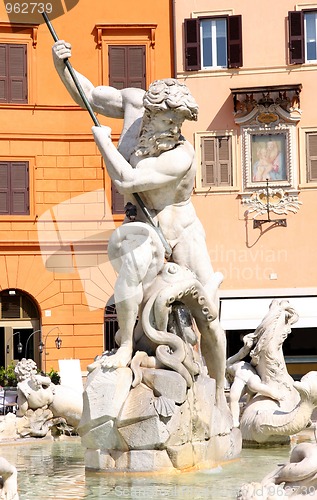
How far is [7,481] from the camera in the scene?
15.5 ft

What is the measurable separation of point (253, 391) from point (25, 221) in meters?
22.2

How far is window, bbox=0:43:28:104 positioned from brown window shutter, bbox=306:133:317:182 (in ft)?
23.9

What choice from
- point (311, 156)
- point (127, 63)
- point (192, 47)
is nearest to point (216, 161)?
point (311, 156)

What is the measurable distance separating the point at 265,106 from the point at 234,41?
1843mm

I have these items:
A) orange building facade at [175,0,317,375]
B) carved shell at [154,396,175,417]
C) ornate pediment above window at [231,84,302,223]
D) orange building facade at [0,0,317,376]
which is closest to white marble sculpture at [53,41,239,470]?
carved shell at [154,396,175,417]

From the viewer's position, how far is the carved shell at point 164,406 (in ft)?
20.7

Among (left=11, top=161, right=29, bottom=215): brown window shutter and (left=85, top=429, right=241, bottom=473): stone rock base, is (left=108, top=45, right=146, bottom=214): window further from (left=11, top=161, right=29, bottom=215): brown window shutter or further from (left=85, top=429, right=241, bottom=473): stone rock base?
(left=85, top=429, right=241, bottom=473): stone rock base

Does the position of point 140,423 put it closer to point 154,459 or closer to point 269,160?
point 154,459

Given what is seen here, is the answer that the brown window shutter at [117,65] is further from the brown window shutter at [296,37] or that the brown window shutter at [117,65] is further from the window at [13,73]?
the brown window shutter at [296,37]

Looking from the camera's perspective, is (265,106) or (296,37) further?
(296,37)

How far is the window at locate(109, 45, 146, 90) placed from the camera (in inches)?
1235

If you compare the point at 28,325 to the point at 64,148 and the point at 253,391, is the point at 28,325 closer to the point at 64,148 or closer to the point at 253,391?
the point at 64,148

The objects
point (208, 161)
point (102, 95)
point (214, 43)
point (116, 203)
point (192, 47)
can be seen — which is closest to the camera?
point (102, 95)

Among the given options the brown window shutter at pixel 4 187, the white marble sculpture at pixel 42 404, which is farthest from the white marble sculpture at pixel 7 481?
the brown window shutter at pixel 4 187
